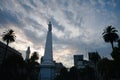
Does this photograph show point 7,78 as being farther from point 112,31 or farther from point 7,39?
point 112,31

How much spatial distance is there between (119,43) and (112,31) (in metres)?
4.61

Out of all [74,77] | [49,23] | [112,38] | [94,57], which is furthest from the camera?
[74,77]

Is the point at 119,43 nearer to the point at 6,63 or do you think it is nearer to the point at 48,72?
the point at 48,72

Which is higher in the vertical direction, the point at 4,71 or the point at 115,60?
the point at 115,60

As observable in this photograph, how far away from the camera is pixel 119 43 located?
53.3 m

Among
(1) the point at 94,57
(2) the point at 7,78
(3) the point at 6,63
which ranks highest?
(1) the point at 94,57

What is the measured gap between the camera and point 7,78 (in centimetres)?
5247

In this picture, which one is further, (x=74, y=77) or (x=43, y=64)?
(x=74, y=77)

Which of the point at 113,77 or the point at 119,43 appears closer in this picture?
the point at 119,43

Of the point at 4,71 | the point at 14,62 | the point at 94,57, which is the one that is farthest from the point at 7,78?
the point at 94,57

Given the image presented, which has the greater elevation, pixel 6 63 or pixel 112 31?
pixel 112 31

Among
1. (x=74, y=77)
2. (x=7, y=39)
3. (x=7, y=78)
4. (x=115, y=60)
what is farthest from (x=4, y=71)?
(x=74, y=77)

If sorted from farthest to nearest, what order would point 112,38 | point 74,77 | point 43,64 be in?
point 74,77
point 43,64
point 112,38

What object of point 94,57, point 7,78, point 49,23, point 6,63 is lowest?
point 7,78
